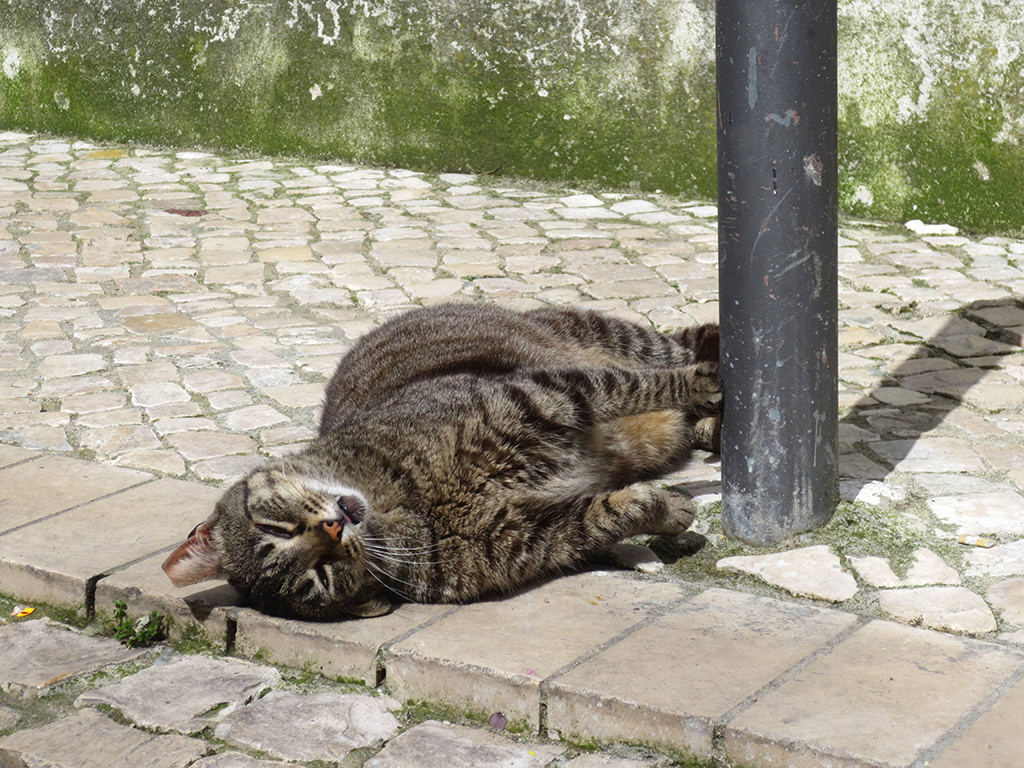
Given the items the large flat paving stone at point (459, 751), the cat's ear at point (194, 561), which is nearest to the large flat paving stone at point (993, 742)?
the large flat paving stone at point (459, 751)

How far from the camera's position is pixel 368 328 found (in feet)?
19.9

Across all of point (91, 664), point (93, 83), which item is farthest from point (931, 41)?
point (93, 83)

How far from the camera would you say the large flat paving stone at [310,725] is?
115 inches

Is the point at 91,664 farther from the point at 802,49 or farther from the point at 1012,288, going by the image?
the point at 1012,288

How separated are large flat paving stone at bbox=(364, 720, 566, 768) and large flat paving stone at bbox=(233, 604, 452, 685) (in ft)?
0.97

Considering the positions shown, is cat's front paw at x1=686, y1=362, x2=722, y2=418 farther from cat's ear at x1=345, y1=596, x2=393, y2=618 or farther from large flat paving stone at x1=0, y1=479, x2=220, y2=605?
large flat paving stone at x1=0, y1=479, x2=220, y2=605

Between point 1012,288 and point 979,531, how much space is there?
3009mm

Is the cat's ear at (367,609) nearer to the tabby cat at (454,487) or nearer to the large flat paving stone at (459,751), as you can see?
the tabby cat at (454,487)

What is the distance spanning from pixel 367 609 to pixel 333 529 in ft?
0.83

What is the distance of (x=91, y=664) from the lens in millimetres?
3359

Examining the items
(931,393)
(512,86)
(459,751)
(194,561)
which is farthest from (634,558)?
(512,86)

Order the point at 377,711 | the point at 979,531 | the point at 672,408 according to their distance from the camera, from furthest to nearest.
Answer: the point at 672,408, the point at 979,531, the point at 377,711

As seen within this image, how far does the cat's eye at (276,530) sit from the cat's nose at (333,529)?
0.11 m

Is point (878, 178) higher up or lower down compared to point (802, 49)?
lower down
